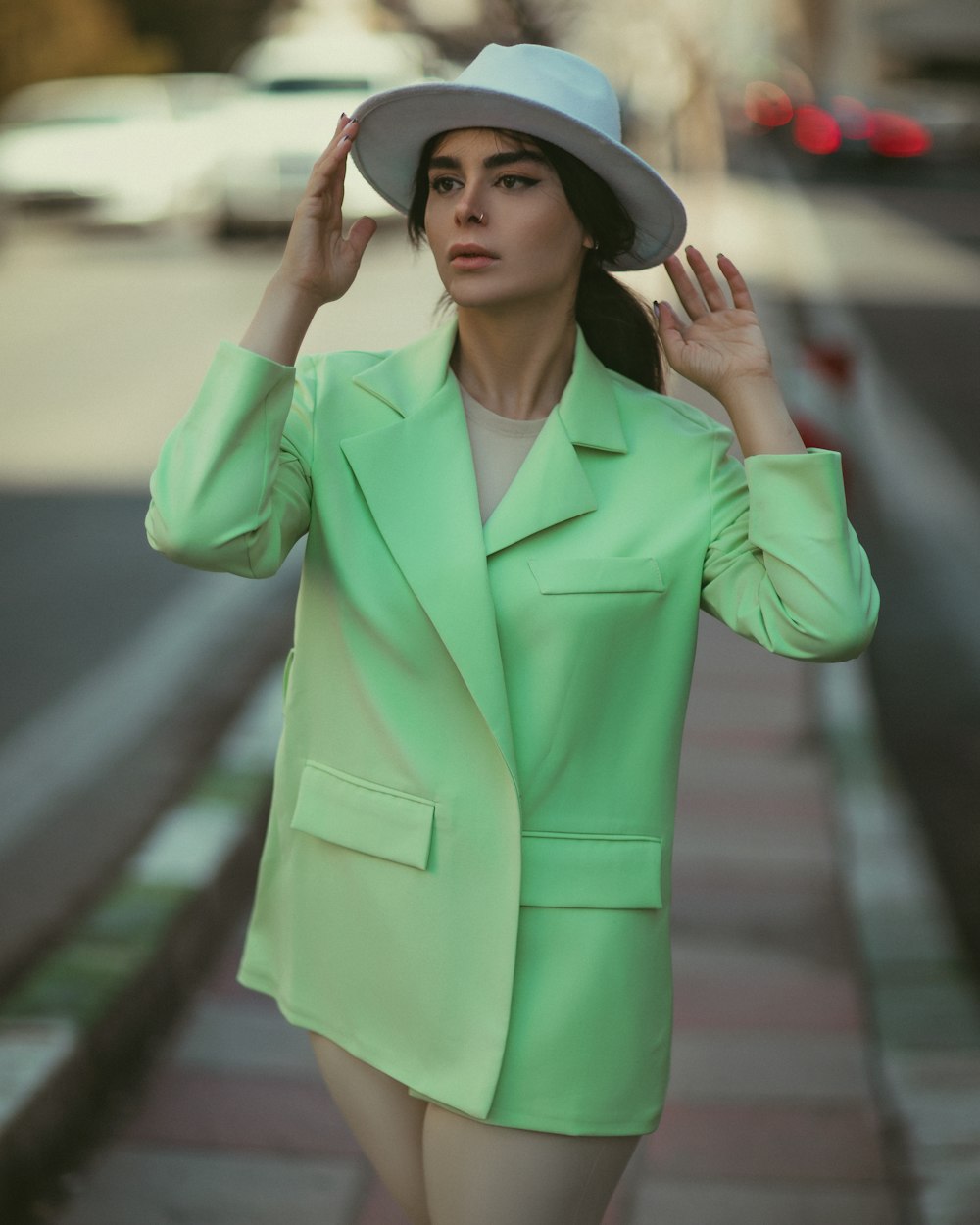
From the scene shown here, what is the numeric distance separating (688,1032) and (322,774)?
1975 millimetres

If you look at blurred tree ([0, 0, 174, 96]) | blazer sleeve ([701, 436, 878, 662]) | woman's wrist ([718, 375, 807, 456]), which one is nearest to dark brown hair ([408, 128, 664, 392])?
woman's wrist ([718, 375, 807, 456])

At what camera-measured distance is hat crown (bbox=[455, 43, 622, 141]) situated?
1.91 metres

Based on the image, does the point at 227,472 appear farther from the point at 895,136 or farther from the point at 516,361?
the point at 895,136

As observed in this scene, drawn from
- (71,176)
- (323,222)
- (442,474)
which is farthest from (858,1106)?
(71,176)

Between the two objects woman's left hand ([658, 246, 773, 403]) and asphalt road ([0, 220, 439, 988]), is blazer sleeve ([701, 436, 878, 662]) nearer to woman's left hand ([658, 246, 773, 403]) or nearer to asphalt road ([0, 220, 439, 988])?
woman's left hand ([658, 246, 773, 403])

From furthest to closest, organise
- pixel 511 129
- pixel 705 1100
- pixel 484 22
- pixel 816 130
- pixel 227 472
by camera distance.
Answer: pixel 816 130, pixel 484 22, pixel 705 1100, pixel 511 129, pixel 227 472

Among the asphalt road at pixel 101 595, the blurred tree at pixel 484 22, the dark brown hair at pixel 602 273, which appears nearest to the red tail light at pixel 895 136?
the asphalt road at pixel 101 595

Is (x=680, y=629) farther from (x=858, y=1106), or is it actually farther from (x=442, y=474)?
(x=858, y=1106)

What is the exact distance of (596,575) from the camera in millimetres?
1923

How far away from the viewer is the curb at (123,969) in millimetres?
3029

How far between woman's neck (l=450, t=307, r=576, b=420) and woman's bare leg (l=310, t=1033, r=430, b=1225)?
0.85 metres

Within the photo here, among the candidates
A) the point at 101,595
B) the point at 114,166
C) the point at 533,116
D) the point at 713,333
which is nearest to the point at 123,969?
the point at 713,333

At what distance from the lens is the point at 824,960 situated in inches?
161

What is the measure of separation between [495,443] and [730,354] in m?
0.31
